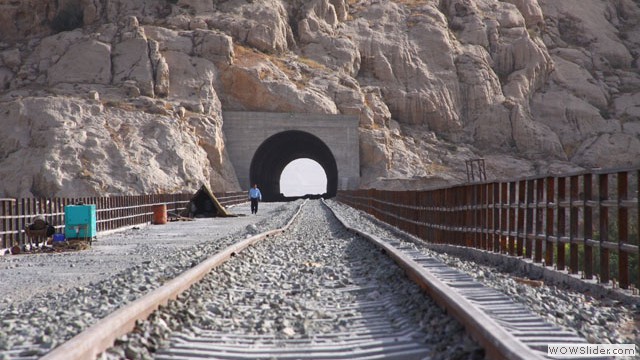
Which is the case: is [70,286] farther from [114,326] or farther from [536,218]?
[536,218]

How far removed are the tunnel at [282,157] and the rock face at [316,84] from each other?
9.33ft

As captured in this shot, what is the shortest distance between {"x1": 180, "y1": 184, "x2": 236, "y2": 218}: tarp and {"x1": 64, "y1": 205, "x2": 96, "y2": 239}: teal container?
13516mm

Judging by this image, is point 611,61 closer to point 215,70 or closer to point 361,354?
point 215,70

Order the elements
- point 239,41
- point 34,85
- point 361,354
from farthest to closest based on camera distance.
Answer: point 239,41 < point 34,85 < point 361,354

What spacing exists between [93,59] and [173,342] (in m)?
47.9

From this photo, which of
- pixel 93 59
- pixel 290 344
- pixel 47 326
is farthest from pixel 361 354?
pixel 93 59

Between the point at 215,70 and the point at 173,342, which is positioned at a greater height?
the point at 215,70

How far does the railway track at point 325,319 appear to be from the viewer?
4461mm

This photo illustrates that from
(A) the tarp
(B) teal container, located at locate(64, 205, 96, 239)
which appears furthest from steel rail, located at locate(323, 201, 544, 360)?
(A) the tarp

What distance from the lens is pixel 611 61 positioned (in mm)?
71750

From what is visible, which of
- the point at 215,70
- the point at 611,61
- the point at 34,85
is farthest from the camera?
the point at 611,61

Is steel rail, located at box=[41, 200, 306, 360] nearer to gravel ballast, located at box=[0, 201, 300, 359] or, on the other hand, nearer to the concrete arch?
gravel ballast, located at box=[0, 201, 300, 359]

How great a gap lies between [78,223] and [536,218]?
32.3 ft

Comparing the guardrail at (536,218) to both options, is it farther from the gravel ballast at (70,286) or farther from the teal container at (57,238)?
the teal container at (57,238)
